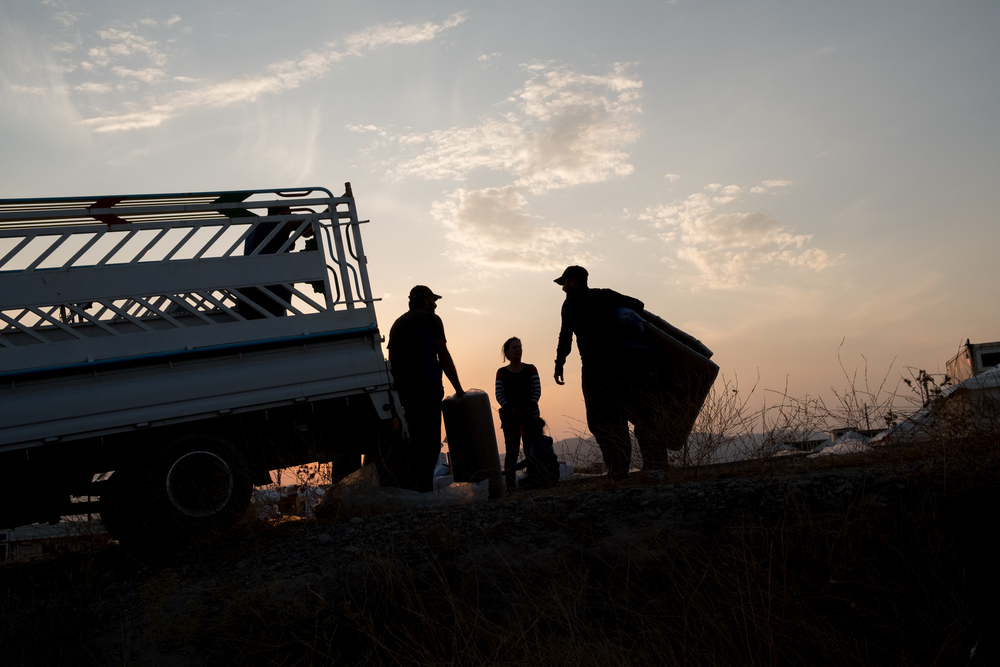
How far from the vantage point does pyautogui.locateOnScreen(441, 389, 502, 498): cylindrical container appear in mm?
6309

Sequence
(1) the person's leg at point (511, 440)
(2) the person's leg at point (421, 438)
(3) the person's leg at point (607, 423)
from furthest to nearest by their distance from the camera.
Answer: (1) the person's leg at point (511, 440)
(2) the person's leg at point (421, 438)
(3) the person's leg at point (607, 423)

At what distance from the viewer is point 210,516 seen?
16.3ft

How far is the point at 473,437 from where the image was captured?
6.33 meters

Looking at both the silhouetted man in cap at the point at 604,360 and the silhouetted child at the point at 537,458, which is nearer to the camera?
the silhouetted man in cap at the point at 604,360

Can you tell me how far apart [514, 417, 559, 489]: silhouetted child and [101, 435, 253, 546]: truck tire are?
7.98 feet

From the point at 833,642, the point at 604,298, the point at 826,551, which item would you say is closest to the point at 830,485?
the point at 826,551

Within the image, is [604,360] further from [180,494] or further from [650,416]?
[180,494]

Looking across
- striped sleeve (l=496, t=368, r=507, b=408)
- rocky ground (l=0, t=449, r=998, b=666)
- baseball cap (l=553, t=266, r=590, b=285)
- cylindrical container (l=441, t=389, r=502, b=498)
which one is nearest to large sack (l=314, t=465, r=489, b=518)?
rocky ground (l=0, t=449, r=998, b=666)

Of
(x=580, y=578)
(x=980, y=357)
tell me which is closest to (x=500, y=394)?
(x=580, y=578)

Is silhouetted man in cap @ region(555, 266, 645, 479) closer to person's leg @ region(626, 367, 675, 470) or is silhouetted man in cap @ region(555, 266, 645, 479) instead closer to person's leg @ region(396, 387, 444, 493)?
person's leg @ region(626, 367, 675, 470)

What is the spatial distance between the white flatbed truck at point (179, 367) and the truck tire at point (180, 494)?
10mm

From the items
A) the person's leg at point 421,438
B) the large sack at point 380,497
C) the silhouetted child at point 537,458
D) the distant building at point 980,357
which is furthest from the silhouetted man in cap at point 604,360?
the distant building at point 980,357

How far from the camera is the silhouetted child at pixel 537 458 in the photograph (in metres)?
6.25

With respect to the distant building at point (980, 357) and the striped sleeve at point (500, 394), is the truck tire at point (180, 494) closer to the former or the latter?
the striped sleeve at point (500, 394)
